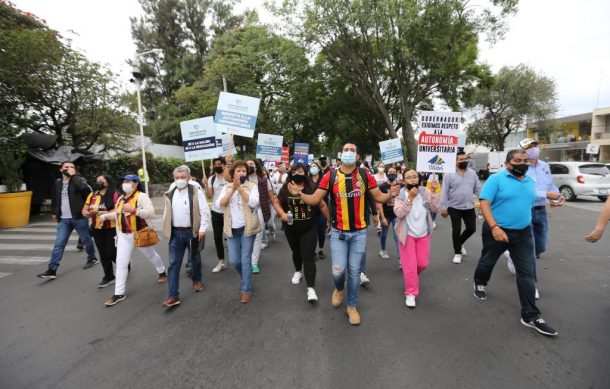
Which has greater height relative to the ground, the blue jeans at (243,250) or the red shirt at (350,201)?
the red shirt at (350,201)

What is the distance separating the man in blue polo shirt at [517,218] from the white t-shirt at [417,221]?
0.68m

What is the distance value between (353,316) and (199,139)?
5204 mm

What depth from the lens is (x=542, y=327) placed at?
3.05 meters

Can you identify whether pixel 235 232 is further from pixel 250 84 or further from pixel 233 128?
pixel 250 84

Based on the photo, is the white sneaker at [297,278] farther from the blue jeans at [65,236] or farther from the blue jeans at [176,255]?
the blue jeans at [65,236]

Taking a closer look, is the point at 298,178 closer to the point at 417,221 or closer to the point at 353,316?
the point at 417,221

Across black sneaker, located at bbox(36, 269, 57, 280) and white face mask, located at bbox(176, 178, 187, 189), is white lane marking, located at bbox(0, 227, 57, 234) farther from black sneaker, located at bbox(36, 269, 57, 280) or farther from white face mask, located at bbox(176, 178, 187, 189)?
white face mask, located at bbox(176, 178, 187, 189)

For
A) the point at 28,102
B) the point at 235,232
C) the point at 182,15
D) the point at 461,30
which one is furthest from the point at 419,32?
the point at 182,15

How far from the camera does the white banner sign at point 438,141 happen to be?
4652 mm

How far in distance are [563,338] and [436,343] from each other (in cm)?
120

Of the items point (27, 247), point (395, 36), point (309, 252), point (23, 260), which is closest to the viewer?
point (309, 252)

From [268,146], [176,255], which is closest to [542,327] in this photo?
[176,255]

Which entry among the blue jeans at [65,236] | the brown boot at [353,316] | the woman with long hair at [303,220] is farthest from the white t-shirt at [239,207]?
the blue jeans at [65,236]

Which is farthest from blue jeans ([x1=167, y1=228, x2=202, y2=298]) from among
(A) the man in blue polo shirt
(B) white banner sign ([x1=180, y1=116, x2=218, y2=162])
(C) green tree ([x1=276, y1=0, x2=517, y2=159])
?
(C) green tree ([x1=276, y1=0, x2=517, y2=159])
